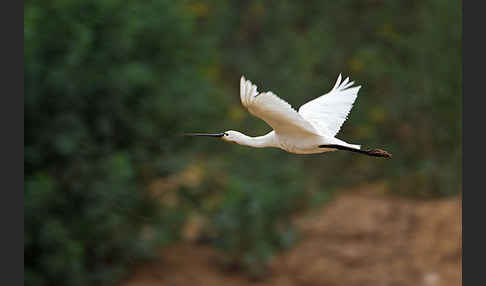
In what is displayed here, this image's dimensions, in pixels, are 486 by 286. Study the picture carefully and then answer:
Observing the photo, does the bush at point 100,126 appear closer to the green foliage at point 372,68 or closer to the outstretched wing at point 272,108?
the green foliage at point 372,68

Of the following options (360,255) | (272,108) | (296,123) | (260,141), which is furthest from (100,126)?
(272,108)

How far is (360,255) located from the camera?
13.1 meters

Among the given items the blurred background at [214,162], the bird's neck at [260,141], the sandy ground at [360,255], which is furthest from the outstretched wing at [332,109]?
the sandy ground at [360,255]

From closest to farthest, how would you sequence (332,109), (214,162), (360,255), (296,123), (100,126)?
1. (296,123)
2. (332,109)
3. (100,126)
4. (360,255)
5. (214,162)

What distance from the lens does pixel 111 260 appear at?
40.3ft

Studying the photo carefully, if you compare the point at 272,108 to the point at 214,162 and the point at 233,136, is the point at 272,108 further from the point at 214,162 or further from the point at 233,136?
the point at 214,162

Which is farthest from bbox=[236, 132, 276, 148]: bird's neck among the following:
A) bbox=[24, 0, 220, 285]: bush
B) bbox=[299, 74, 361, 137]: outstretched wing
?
bbox=[24, 0, 220, 285]: bush

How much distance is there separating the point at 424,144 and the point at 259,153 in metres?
3.99

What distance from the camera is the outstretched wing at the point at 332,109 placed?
5895mm

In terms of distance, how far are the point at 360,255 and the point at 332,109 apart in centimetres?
749

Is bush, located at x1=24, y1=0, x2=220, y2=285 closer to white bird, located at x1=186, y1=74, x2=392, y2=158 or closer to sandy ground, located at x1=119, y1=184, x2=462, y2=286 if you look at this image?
sandy ground, located at x1=119, y1=184, x2=462, y2=286

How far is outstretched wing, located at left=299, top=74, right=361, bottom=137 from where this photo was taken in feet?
19.3

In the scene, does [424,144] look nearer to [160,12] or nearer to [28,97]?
[160,12]

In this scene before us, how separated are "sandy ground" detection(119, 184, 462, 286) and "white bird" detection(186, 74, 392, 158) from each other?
22.7 feet
